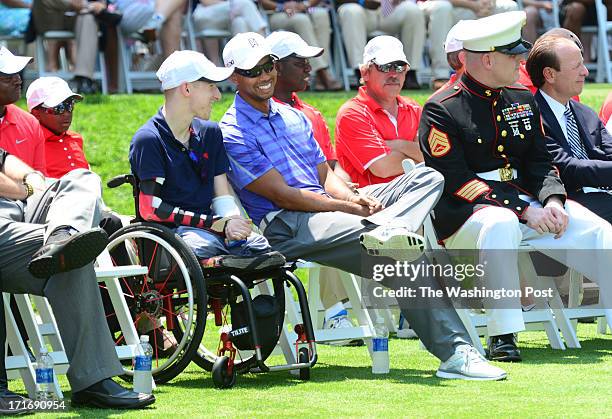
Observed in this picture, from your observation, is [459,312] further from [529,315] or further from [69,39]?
[69,39]

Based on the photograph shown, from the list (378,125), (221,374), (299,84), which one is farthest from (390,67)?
(221,374)

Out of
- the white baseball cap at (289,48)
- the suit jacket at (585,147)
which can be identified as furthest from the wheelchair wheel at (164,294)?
the suit jacket at (585,147)

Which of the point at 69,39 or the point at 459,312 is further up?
the point at 69,39

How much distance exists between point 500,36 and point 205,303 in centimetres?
263

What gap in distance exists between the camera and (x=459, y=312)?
8023 millimetres

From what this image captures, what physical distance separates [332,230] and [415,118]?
232 centimetres

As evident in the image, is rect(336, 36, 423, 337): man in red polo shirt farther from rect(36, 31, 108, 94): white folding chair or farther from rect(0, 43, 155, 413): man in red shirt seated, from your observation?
rect(36, 31, 108, 94): white folding chair

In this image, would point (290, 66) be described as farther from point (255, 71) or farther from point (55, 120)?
point (55, 120)

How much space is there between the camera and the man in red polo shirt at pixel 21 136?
7.98 metres

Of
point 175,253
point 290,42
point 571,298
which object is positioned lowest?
point 571,298

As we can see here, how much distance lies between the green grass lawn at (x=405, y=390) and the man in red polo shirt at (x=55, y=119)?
202cm

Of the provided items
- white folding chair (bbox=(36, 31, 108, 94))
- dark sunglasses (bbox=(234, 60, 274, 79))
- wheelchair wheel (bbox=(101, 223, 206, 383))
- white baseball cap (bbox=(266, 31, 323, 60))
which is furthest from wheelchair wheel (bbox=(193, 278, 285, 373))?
white folding chair (bbox=(36, 31, 108, 94))

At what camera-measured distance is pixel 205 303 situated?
679 centimetres

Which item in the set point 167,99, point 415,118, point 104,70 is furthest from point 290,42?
point 104,70
